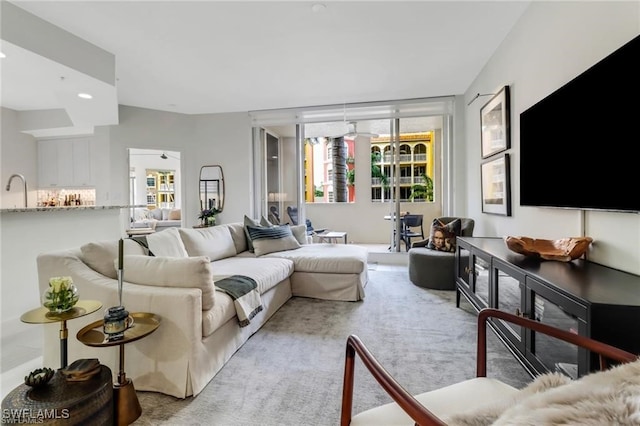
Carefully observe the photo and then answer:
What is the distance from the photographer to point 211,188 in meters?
5.74

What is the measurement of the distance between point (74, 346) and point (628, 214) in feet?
10.6

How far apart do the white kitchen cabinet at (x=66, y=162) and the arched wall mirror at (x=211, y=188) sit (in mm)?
1870

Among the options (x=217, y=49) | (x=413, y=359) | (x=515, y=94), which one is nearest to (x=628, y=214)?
(x=413, y=359)

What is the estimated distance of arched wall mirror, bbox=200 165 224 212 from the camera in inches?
225

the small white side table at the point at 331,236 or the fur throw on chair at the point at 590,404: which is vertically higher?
the fur throw on chair at the point at 590,404

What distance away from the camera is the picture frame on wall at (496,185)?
115 inches

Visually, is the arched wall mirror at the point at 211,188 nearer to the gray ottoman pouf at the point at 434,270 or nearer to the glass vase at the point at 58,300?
the gray ottoman pouf at the point at 434,270

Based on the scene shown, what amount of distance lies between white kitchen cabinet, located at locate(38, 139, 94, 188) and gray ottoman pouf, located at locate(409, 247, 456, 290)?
5.66 metres

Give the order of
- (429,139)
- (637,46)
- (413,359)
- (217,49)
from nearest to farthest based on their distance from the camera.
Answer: (637,46), (413,359), (217,49), (429,139)

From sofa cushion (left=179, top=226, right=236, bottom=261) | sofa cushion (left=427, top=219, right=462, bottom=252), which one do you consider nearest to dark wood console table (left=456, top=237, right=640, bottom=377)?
sofa cushion (left=427, top=219, right=462, bottom=252)

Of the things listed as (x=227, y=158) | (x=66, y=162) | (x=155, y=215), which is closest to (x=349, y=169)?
(x=227, y=158)

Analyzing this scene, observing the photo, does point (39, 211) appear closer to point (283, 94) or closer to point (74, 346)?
point (74, 346)

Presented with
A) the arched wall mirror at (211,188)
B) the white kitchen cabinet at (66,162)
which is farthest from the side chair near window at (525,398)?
the white kitchen cabinet at (66,162)

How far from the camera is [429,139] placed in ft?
26.8
